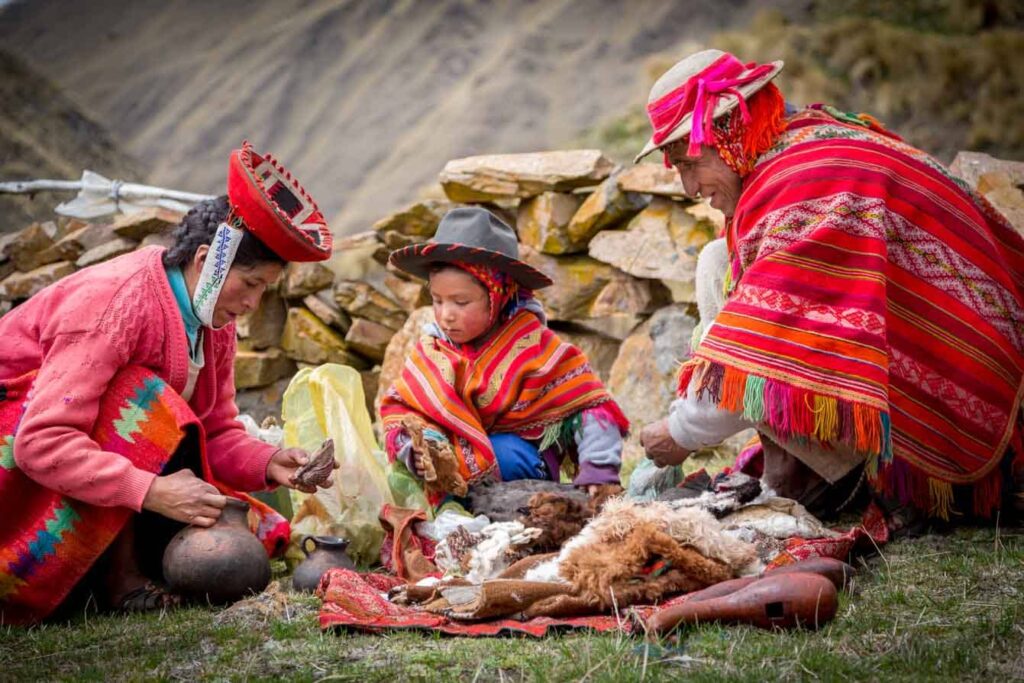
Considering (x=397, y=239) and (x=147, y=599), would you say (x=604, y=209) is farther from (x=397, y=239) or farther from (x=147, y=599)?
(x=147, y=599)

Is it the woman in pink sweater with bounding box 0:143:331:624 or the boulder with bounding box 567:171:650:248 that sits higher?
the boulder with bounding box 567:171:650:248

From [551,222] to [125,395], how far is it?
342cm

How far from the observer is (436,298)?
382cm

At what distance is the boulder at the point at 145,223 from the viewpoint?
6930 mm

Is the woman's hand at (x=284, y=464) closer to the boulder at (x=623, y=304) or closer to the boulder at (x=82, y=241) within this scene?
the boulder at (x=623, y=304)

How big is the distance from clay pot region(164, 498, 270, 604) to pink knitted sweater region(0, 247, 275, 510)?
0.75 feet

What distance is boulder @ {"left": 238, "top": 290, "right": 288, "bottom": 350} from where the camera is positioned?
6.97m

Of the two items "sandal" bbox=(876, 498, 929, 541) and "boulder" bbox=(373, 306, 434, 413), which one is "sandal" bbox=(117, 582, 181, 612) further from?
"boulder" bbox=(373, 306, 434, 413)

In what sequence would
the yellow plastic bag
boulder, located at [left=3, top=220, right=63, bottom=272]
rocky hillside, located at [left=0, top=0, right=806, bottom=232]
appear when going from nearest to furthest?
the yellow plastic bag, boulder, located at [left=3, top=220, right=63, bottom=272], rocky hillside, located at [left=0, top=0, right=806, bottom=232]

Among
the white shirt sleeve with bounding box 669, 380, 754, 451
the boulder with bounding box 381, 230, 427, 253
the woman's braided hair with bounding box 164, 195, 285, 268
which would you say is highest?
the boulder with bounding box 381, 230, 427, 253

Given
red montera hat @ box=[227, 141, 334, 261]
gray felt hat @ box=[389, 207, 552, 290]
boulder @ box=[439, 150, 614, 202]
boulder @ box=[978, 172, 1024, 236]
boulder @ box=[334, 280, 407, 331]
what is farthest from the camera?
boulder @ box=[334, 280, 407, 331]

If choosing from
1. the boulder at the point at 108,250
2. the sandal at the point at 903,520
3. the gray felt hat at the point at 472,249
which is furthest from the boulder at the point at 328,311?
the sandal at the point at 903,520

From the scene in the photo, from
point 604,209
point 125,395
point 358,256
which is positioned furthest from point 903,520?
point 358,256

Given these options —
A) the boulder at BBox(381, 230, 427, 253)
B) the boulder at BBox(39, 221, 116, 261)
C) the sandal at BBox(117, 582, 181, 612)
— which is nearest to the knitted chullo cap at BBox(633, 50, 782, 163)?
the sandal at BBox(117, 582, 181, 612)
